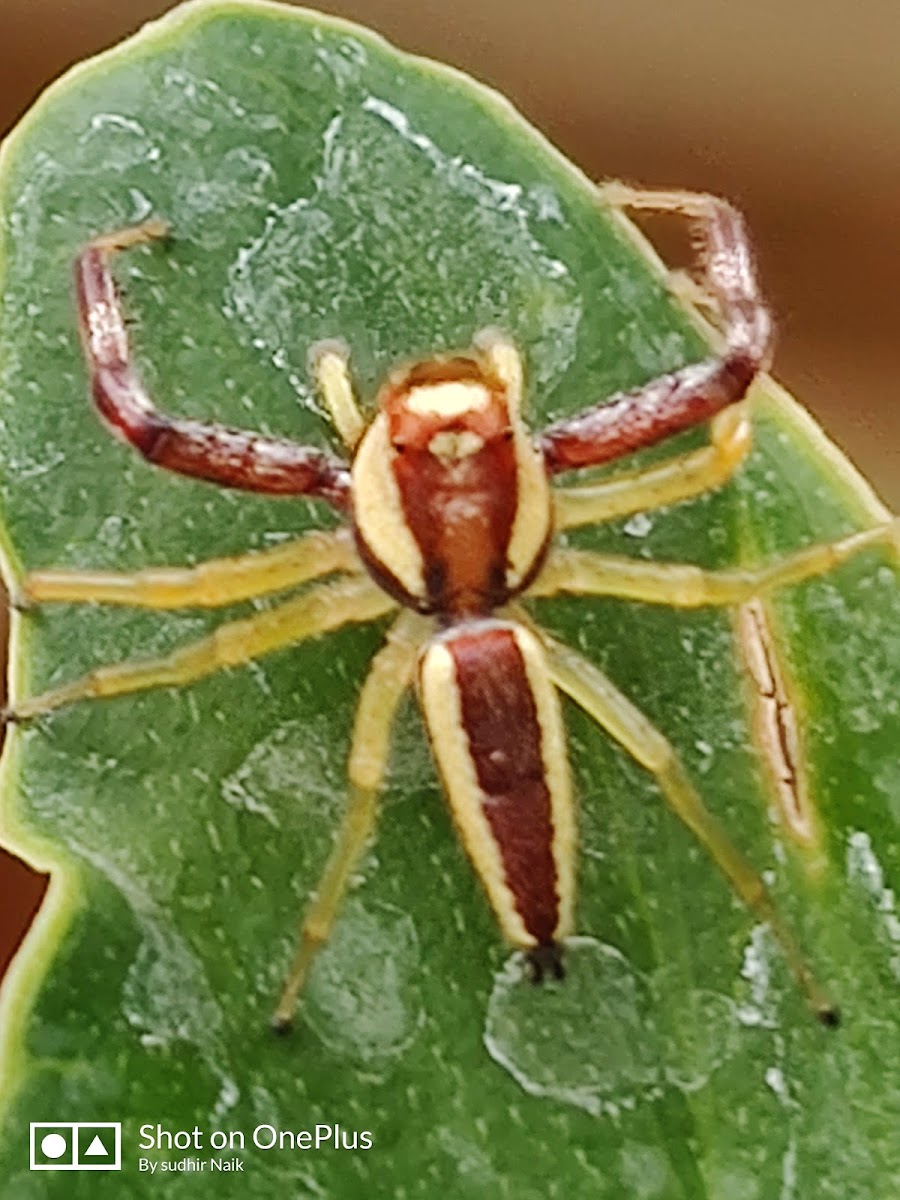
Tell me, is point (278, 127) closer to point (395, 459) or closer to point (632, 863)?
point (395, 459)

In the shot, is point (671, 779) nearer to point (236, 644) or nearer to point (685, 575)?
point (685, 575)

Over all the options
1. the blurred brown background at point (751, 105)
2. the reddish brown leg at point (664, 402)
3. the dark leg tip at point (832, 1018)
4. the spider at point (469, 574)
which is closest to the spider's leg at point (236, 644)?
the spider at point (469, 574)

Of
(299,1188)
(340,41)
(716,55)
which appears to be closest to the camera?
(299,1188)

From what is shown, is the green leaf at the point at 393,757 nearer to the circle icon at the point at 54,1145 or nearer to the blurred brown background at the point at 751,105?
the circle icon at the point at 54,1145

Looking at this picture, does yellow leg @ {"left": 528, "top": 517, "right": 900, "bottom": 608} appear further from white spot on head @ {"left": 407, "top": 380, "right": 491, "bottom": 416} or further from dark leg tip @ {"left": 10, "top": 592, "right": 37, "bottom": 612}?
dark leg tip @ {"left": 10, "top": 592, "right": 37, "bottom": 612}

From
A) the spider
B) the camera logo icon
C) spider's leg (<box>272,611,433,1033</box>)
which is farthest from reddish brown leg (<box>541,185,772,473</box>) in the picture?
the camera logo icon

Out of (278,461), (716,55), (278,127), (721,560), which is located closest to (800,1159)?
(721,560)
